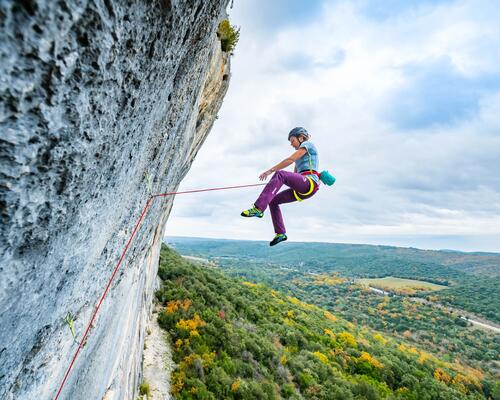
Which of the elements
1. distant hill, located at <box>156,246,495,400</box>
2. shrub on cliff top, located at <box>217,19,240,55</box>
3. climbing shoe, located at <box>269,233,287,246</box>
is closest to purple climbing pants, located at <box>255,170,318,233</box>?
climbing shoe, located at <box>269,233,287,246</box>

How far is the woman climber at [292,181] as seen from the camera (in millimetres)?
5504

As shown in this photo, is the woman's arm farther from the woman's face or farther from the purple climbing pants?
the woman's face

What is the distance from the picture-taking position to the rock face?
1297mm

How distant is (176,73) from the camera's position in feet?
10.4

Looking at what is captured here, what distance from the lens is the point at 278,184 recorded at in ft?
18.1

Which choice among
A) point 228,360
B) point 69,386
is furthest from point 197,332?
point 69,386

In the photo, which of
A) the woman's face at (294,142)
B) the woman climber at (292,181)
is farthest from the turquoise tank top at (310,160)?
the woman's face at (294,142)

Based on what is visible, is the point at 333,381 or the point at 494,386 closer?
the point at 333,381

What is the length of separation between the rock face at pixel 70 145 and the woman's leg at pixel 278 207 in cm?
315

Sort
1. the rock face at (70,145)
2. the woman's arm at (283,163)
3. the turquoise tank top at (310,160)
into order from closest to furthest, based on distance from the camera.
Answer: the rock face at (70,145) → the woman's arm at (283,163) → the turquoise tank top at (310,160)

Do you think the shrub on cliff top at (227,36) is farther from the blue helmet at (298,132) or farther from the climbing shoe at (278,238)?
the climbing shoe at (278,238)

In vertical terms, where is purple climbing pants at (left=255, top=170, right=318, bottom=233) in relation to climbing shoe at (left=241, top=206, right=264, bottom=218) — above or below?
above

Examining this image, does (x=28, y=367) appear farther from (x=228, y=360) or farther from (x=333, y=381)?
(x=333, y=381)

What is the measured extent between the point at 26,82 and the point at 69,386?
3.96 meters
